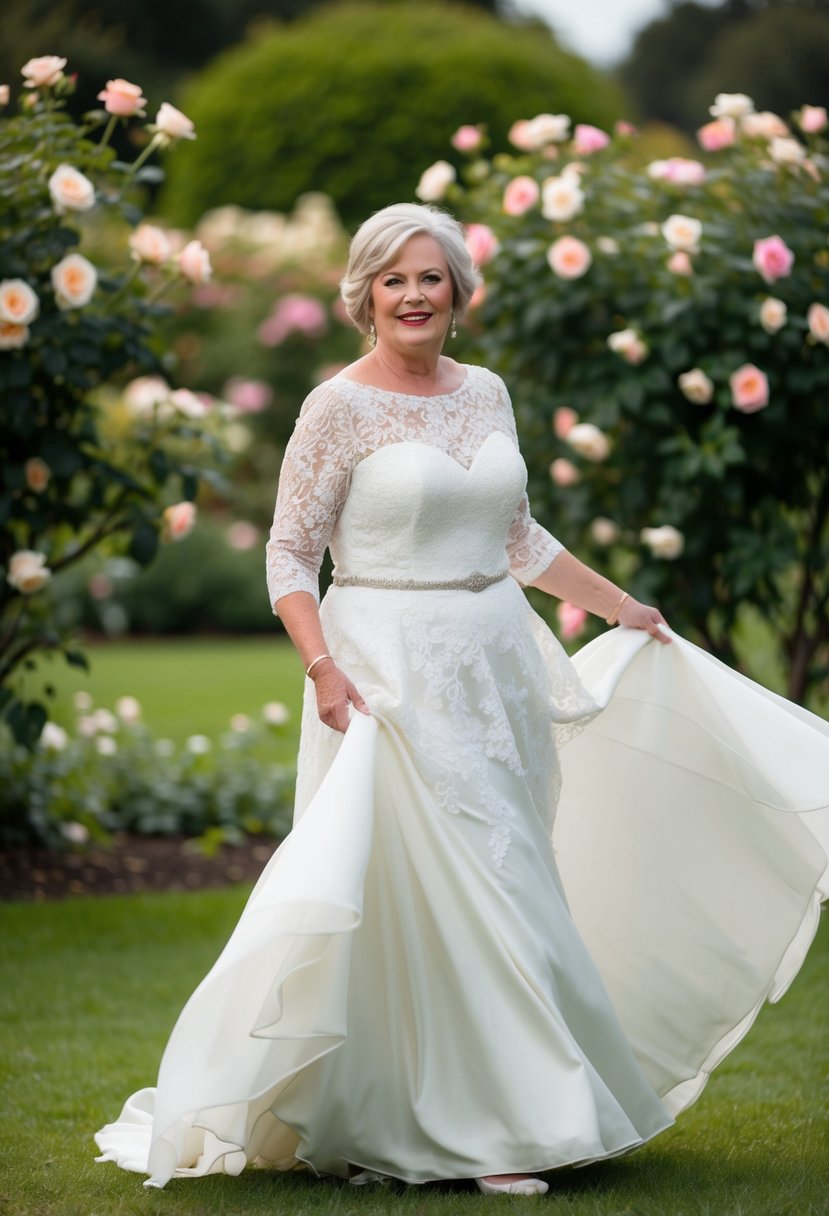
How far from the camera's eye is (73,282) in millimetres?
5020

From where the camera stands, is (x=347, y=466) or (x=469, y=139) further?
(x=469, y=139)

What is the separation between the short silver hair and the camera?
3.38 meters

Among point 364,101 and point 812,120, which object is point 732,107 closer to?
point 812,120

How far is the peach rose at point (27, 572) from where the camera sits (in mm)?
5301

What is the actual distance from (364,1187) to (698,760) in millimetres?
1197

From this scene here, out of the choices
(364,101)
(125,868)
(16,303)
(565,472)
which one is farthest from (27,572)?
(364,101)

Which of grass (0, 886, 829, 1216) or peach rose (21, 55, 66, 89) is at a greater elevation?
peach rose (21, 55, 66, 89)

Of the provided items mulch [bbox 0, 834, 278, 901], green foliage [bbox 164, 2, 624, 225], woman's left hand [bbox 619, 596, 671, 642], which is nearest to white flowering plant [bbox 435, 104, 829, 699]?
woman's left hand [bbox 619, 596, 671, 642]

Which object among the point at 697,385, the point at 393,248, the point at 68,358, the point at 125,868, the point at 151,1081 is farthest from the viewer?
the point at 125,868

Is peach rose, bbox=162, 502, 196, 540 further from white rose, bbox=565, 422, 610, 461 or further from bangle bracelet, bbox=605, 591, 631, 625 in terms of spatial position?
bangle bracelet, bbox=605, 591, 631, 625

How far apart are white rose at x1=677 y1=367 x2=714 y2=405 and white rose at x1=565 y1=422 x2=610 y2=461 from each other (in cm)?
A: 33

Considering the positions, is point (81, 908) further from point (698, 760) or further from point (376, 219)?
point (376, 219)

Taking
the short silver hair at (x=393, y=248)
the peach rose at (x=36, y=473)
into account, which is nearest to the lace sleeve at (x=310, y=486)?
the short silver hair at (x=393, y=248)

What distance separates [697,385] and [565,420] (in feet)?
1.73
